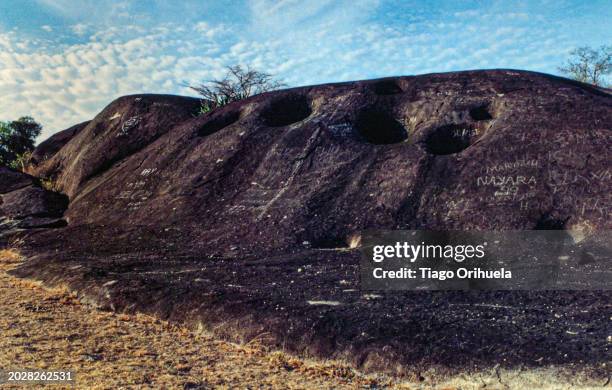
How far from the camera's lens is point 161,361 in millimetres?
5449

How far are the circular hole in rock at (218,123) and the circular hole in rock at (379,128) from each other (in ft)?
13.1

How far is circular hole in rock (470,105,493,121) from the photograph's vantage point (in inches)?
458

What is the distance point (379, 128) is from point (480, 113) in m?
2.30

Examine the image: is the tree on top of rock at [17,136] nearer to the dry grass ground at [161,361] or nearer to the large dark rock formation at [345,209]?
the large dark rock formation at [345,209]

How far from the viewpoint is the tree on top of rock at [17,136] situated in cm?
3462

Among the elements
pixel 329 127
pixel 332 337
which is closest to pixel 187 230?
pixel 329 127

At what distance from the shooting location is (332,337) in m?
5.73

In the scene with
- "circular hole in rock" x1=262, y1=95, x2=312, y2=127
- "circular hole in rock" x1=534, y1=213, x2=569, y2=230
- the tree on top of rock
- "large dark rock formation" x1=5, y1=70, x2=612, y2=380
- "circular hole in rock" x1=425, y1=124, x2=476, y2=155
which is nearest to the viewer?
"large dark rock formation" x1=5, y1=70, x2=612, y2=380

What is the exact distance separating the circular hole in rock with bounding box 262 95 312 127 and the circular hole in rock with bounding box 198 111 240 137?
1226mm

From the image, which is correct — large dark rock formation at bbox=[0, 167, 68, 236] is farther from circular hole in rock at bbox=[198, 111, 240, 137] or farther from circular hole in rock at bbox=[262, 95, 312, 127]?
circular hole in rock at bbox=[262, 95, 312, 127]

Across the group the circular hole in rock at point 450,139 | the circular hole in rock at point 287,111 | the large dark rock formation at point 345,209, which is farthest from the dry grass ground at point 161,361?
the circular hole in rock at point 287,111

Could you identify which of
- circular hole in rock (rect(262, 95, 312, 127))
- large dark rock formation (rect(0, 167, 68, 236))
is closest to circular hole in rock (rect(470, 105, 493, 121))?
circular hole in rock (rect(262, 95, 312, 127))

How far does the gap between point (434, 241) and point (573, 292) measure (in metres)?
2.66

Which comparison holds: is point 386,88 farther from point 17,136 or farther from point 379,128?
point 17,136
